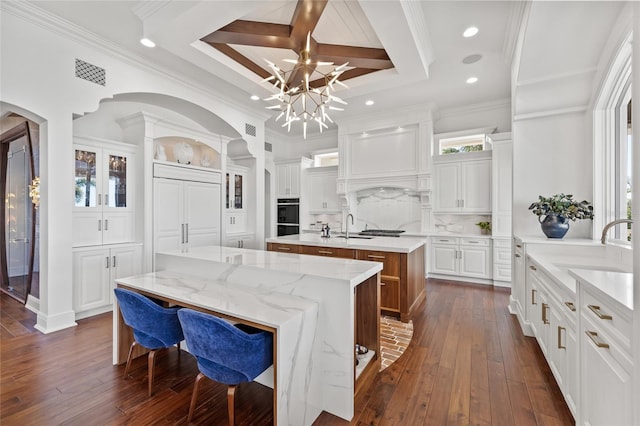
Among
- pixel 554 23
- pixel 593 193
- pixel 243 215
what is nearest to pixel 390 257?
pixel 593 193

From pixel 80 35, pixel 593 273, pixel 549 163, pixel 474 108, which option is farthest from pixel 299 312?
pixel 474 108

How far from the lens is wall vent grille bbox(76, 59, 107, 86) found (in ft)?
10.4

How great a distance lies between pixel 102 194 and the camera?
3.70 meters

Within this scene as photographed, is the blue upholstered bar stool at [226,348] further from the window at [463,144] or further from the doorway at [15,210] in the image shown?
the window at [463,144]

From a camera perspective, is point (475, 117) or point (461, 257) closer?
point (461, 257)

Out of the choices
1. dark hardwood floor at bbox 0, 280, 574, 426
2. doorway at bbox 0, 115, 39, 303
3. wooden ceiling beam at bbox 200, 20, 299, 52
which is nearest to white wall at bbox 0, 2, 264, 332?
dark hardwood floor at bbox 0, 280, 574, 426

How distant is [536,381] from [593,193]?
2.24m

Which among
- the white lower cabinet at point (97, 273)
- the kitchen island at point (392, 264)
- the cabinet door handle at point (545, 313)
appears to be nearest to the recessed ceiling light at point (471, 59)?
the kitchen island at point (392, 264)

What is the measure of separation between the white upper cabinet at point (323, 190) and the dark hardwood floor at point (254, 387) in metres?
3.99

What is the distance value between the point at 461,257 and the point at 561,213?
2.28 metres

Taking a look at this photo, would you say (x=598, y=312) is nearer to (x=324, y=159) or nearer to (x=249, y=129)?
(x=249, y=129)

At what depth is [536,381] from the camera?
211 cm

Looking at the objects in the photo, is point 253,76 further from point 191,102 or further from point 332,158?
point 332,158

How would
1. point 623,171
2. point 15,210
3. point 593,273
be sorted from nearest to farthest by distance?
point 593,273
point 623,171
point 15,210
